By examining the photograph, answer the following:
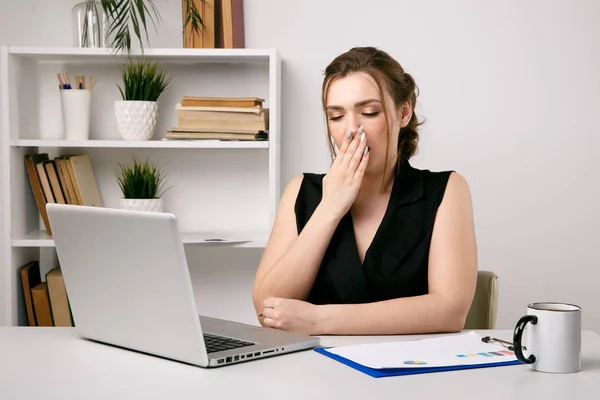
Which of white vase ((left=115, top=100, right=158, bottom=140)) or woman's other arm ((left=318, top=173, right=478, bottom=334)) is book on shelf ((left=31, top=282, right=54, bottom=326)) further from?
woman's other arm ((left=318, top=173, right=478, bottom=334))

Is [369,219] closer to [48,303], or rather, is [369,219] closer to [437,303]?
[437,303]

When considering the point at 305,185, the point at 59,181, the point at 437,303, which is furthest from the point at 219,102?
the point at 437,303

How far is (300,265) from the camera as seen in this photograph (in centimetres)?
184

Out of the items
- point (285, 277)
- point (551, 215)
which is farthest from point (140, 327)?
point (551, 215)

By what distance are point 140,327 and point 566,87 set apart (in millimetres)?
2287

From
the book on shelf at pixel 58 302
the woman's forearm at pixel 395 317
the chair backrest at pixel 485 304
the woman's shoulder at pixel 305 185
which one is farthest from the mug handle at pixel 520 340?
the book on shelf at pixel 58 302

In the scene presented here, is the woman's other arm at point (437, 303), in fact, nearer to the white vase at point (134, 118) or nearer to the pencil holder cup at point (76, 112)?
the white vase at point (134, 118)

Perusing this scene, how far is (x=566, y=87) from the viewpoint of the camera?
3.06m

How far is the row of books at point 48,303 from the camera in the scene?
2.93m

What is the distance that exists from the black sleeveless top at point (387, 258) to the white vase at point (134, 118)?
1199 millimetres

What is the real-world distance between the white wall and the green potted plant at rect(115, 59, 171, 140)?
218 millimetres

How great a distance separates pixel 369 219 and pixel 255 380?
34.5 inches

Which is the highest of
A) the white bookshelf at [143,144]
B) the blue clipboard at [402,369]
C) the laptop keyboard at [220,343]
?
the white bookshelf at [143,144]

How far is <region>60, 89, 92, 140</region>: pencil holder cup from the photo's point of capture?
2930 mm
